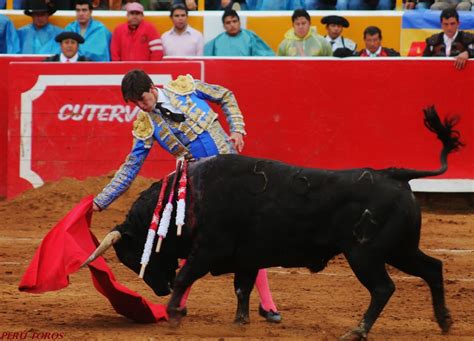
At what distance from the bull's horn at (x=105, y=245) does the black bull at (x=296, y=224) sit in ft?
0.19

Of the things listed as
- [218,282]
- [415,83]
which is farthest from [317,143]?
[218,282]

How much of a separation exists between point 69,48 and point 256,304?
16.9ft

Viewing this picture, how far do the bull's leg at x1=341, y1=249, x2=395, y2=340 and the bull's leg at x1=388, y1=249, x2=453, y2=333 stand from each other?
0.18 m

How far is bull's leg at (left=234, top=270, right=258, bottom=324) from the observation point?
7.23 m

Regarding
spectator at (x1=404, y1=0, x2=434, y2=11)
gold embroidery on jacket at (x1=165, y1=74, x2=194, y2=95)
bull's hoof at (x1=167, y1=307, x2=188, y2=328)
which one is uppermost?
gold embroidery on jacket at (x1=165, y1=74, x2=194, y2=95)

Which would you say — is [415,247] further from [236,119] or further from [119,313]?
[119,313]

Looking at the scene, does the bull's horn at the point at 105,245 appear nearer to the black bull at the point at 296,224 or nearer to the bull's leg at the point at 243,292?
the black bull at the point at 296,224

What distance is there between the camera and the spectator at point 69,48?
40.4ft

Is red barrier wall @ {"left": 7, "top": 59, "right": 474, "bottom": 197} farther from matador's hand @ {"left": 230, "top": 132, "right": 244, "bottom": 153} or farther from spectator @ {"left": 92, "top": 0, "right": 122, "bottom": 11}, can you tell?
matador's hand @ {"left": 230, "top": 132, "right": 244, "bottom": 153}

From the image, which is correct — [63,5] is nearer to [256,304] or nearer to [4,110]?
[4,110]

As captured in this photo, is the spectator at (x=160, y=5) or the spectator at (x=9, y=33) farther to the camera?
the spectator at (x=160, y=5)

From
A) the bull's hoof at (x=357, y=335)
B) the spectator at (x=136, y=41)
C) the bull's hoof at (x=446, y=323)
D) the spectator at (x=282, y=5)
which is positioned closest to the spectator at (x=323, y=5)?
the spectator at (x=282, y=5)

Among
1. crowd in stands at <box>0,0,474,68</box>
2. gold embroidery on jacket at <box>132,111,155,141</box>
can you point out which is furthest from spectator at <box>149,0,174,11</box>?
gold embroidery on jacket at <box>132,111,155,141</box>

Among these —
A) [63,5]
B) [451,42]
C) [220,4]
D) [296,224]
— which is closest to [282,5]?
[220,4]
